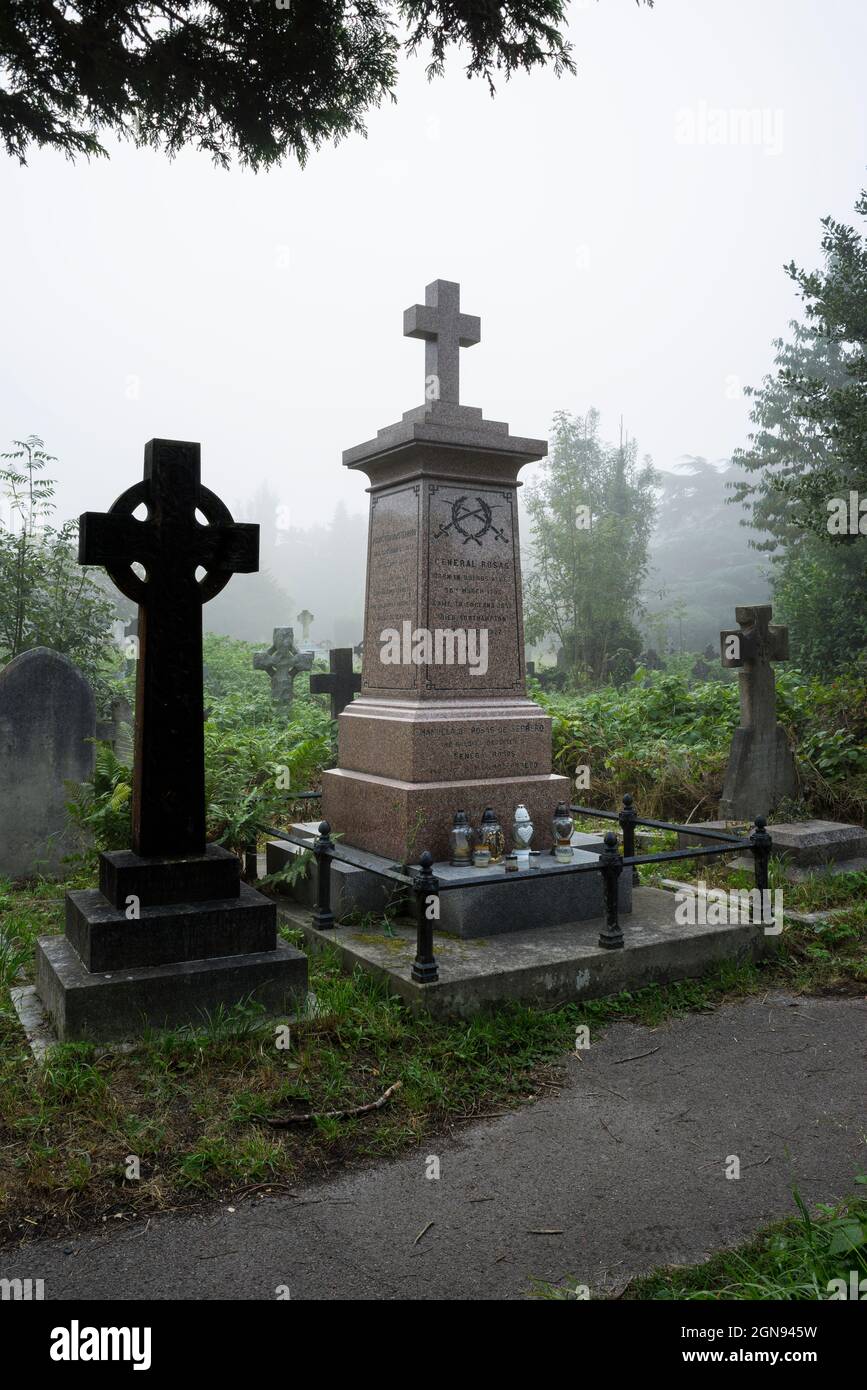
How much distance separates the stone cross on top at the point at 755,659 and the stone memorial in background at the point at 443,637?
10.0ft

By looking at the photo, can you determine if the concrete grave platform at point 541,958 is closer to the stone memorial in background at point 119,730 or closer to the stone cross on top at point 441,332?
the stone memorial in background at point 119,730

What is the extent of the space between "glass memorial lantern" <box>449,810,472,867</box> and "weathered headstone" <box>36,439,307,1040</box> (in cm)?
144

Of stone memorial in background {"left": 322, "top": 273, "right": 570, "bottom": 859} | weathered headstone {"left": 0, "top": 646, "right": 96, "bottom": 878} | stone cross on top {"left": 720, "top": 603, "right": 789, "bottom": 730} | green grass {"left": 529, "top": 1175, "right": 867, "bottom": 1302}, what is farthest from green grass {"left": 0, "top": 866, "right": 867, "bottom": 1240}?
stone cross on top {"left": 720, "top": 603, "right": 789, "bottom": 730}

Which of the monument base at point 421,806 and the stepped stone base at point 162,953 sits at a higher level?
the monument base at point 421,806

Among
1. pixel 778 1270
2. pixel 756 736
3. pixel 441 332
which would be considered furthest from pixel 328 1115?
pixel 756 736

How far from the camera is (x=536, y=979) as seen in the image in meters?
4.59

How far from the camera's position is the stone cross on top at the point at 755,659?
8.41 metres

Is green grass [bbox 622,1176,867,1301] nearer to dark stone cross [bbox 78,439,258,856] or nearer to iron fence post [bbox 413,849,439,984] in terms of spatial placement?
iron fence post [bbox 413,849,439,984]

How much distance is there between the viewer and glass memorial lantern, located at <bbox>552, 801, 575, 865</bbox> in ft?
19.1

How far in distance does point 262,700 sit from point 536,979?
11.9 meters

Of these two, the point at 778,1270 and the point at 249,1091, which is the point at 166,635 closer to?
the point at 249,1091

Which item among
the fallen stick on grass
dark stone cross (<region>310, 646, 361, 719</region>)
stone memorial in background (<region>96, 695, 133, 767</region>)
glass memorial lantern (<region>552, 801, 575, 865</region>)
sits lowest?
the fallen stick on grass

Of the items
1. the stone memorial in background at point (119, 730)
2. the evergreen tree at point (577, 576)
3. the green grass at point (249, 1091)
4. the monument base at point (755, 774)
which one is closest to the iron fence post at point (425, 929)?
the green grass at point (249, 1091)
